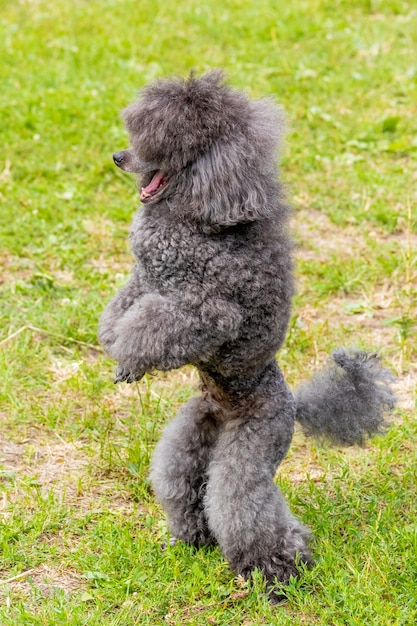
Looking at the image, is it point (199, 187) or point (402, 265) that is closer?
point (199, 187)

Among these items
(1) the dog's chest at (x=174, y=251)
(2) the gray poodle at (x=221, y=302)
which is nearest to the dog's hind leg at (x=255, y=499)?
(2) the gray poodle at (x=221, y=302)

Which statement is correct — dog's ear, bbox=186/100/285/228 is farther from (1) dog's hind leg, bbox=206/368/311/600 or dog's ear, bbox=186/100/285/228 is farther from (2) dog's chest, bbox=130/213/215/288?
(1) dog's hind leg, bbox=206/368/311/600

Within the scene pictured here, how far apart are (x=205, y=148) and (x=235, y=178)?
13 cm

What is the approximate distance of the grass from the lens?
3.01 metres

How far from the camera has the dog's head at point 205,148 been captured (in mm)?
2607

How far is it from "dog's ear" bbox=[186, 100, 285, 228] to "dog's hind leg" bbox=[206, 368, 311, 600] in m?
0.70

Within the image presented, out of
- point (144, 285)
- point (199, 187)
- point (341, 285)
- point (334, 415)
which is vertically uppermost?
point (199, 187)

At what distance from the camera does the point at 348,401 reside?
312 centimetres

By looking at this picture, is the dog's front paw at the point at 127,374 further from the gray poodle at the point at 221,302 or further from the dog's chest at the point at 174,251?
the dog's chest at the point at 174,251

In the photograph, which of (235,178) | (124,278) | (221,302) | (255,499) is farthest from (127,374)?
(124,278)

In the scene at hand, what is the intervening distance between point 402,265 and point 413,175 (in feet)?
4.03

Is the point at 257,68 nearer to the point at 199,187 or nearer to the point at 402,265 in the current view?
the point at 402,265

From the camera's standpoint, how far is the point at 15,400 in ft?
13.1

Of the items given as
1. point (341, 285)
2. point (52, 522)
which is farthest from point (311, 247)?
point (52, 522)
